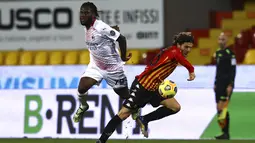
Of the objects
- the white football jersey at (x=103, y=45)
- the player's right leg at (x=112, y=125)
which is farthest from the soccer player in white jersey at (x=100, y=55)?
the player's right leg at (x=112, y=125)

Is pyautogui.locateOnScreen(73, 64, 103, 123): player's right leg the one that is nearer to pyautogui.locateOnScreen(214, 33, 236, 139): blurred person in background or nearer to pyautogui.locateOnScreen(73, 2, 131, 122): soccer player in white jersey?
pyautogui.locateOnScreen(73, 2, 131, 122): soccer player in white jersey

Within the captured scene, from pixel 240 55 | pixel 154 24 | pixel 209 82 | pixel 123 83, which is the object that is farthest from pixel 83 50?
pixel 123 83

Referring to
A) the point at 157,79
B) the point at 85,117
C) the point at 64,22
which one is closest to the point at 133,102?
the point at 157,79

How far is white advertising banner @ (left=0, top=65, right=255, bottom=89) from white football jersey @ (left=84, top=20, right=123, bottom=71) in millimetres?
3320

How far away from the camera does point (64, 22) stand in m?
21.4

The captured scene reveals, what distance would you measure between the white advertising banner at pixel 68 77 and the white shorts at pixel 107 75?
3.16 meters

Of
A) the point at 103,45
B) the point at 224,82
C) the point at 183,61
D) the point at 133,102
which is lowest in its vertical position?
the point at 224,82

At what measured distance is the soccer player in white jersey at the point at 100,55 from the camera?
40.3ft

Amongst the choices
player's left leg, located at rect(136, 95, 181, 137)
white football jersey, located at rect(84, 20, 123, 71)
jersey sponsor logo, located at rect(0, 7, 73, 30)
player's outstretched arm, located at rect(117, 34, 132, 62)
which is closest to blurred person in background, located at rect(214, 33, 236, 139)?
player's left leg, located at rect(136, 95, 181, 137)

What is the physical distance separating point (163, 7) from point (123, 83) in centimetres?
796

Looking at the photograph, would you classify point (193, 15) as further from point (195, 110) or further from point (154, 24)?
point (195, 110)

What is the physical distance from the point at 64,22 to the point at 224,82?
255 inches

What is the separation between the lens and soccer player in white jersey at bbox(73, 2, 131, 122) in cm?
1229

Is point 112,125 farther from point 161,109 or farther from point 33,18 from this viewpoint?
point 33,18
